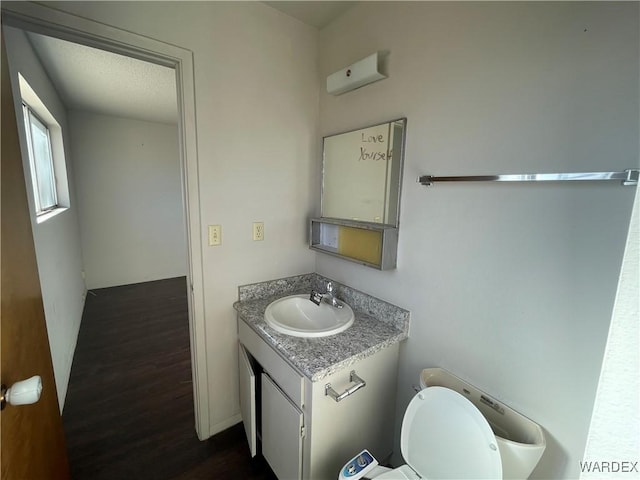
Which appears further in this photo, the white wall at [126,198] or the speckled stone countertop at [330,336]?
the white wall at [126,198]

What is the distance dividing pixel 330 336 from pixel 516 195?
94 centimetres

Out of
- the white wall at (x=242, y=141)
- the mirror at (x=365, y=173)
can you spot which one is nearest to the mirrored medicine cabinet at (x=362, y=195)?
the mirror at (x=365, y=173)

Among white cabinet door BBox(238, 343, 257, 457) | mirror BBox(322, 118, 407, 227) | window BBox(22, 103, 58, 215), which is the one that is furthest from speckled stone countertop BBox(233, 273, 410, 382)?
window BBox(22, 103, 58, 215)

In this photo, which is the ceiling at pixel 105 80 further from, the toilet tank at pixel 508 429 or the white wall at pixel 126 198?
the toilet tank at pixel 508 429

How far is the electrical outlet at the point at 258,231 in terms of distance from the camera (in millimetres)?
1642

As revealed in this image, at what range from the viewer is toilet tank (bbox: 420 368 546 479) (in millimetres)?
862

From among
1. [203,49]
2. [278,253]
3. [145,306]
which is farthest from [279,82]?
[145,306]

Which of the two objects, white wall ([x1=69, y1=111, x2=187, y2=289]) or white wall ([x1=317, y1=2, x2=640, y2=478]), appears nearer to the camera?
white wall ([x1=317, y1=2, x2=640, y2=478])

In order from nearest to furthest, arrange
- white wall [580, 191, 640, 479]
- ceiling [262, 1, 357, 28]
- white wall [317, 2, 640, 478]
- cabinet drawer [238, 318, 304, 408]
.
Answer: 1. white wall [580, 191, 640, 479]
2. white wall [317, 2, 640, 478]
3. cabinet drawer [238, 318, 304, 408]
4. ceiling [262, 1, 357, 28]

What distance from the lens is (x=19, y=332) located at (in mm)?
795

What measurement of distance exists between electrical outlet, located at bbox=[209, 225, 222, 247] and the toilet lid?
1.22 meters

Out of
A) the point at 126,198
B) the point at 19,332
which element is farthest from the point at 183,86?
the point at 126,198

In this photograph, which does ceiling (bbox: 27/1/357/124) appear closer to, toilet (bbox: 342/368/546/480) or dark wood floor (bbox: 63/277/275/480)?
toilet (bbox: 342/368/546/480)

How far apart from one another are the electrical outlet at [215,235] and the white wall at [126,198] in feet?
11.4
